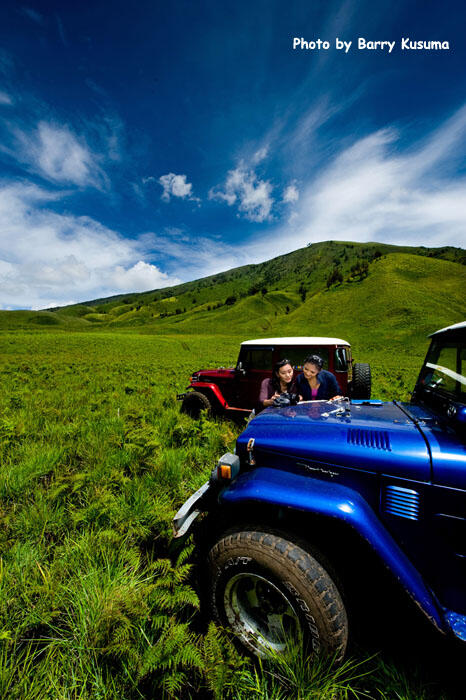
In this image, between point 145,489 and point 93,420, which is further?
point 93,420

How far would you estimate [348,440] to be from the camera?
2.04m

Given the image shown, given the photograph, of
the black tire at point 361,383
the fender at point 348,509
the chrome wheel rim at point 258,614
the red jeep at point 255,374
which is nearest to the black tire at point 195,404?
the red jeep at point 255,374

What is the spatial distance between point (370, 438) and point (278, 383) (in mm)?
2935

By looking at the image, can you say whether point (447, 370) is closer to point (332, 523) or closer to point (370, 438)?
point (370, 438)

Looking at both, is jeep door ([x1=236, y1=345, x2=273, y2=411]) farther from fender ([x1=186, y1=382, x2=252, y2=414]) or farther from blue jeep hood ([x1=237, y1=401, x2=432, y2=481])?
blue jeep hood ([x1=237, y1=401, x2=432, y2=481])

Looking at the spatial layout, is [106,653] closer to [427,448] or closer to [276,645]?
[276,645]

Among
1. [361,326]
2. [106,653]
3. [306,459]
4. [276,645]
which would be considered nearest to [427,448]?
[306,459]

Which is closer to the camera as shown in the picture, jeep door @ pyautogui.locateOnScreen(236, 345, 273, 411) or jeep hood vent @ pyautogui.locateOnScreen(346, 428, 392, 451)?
jeep hood vent @ pyautogui.locateOnScreen(346, 428, 392, 451)

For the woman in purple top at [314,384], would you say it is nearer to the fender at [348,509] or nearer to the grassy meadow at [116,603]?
the grassy meadow at [116,603]

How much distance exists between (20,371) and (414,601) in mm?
18093

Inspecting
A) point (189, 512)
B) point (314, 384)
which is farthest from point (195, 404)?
point (189, 512)

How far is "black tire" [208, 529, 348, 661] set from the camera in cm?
168

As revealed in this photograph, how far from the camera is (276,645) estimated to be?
1935 mm

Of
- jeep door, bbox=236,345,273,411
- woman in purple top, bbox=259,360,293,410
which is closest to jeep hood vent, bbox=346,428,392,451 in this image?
woman in purple top, bbox=259,360,293,410
